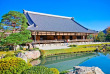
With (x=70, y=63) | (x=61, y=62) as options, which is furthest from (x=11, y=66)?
(x=70, y=63)

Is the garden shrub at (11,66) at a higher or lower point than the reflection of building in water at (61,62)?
higher

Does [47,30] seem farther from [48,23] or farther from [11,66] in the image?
[11,66]

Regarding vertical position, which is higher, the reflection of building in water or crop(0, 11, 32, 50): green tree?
crop(0, 11, 32, 50): green tree

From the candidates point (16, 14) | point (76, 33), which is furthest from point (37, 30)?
point (76, 33)

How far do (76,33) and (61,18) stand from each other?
9.49 m

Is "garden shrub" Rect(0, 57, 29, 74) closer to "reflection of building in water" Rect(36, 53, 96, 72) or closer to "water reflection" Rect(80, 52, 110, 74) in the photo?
"reflection of building in water" Rect(36, 53, 96, 72)

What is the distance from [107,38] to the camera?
115 ft

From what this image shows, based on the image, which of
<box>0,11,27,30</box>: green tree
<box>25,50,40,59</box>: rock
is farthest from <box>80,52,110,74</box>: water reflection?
<box>0,11,27,30</box>: green tree

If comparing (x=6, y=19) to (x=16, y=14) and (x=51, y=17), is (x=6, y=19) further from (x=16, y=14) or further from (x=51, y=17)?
(x=51, y=17)

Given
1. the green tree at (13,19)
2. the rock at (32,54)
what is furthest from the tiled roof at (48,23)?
the rock at (32,54)

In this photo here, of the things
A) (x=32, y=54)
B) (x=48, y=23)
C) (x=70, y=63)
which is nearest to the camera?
(x=70, y=63)

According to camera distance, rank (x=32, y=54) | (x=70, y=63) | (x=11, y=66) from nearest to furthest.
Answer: (x=11, y=66) < (x=70, y=63) < (x=32, y=54)

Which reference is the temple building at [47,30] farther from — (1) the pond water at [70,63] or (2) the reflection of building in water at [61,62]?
(1) the pond water at [70,63]

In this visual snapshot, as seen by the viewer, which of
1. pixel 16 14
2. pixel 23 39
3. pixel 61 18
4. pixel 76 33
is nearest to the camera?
pixel 23 39
